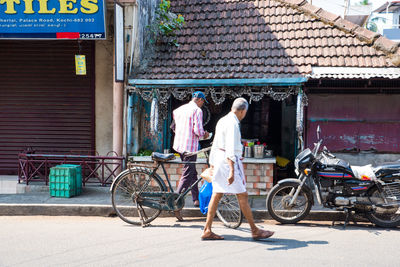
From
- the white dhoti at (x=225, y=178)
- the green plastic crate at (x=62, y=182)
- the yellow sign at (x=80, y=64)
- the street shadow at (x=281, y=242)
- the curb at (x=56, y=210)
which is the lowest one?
the curb at (x=56, y=210)

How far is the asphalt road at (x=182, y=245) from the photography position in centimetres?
439

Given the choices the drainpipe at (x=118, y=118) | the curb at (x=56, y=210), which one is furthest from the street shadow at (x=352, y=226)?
the drainpipe at (x=118, y=118)

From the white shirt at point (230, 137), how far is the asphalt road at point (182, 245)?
120cm

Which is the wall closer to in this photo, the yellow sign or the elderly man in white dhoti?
the yellow sign

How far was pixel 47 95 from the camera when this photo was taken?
9.71m

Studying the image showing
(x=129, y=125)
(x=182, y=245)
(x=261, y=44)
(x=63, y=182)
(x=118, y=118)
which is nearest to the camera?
(x=182, y=245)

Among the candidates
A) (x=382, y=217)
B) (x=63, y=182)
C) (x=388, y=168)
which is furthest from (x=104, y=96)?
(x=382, y=217)

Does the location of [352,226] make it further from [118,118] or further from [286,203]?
[118,118]

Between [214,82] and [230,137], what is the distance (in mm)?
3274

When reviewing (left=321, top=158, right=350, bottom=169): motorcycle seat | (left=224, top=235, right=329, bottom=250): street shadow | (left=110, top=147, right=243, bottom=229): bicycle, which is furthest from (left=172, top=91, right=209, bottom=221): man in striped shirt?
(left=321, top=158, right=350, bottom=169): motorcycle seat

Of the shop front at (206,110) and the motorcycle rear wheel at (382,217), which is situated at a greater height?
the shop front at (206,110)

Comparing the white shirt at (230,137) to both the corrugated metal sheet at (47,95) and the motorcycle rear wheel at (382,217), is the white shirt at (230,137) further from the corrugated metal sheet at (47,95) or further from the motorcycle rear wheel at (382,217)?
the corrugated metal sheet at (47,95)

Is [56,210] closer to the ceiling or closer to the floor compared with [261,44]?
closer to the floor

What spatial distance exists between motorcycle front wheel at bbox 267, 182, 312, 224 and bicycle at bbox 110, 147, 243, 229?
0.65m
